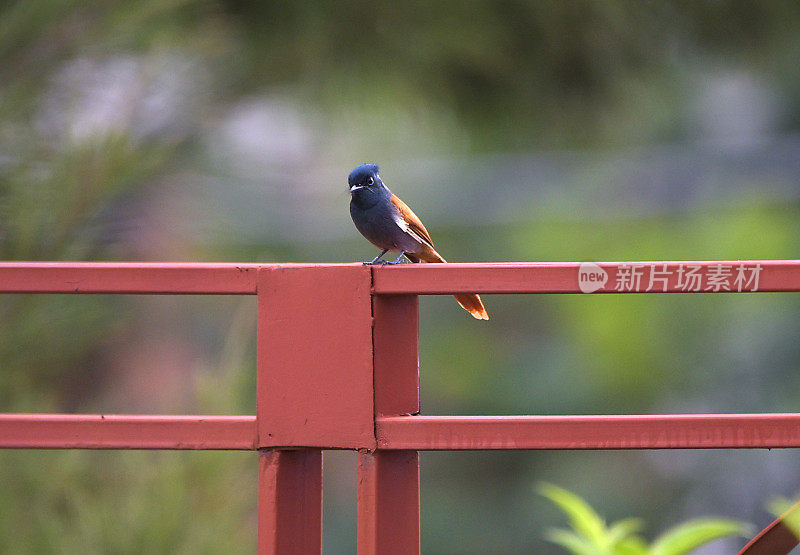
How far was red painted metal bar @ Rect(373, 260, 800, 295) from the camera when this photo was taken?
44.1 inches

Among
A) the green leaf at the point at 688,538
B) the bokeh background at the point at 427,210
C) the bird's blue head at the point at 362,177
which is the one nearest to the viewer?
the green leaf at the point at 688,538

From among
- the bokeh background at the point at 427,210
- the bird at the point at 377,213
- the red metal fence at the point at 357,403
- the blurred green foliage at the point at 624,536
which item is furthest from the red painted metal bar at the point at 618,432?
the bokeh background at the point at 427,210

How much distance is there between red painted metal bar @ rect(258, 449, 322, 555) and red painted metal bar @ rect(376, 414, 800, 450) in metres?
0.15

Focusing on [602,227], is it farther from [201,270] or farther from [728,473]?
[201,270]

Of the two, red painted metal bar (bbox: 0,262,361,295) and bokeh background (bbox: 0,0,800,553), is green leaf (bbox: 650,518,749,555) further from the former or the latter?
bokeh background (bbox: 0,0,800,553)

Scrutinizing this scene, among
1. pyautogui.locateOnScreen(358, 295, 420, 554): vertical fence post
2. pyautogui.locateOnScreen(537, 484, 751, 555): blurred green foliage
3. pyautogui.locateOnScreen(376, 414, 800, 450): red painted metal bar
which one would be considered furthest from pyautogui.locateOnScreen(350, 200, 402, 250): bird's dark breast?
pyautogui.locateOnScreen(537, 484, 751, 555): blurred green foliage

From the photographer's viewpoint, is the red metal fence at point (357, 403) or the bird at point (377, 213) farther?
the bird at point (377, 213)

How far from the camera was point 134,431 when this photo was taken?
118cm

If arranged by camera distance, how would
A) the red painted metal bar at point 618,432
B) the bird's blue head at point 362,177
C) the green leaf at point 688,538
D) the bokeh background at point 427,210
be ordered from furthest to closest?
the bokeh background at point 427,210 < the bird's blue head at point 362,177 < the red painted metal bar at point 618,432 < the green leaf at point 688,538

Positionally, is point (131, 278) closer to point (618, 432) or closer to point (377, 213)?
point (618, 432)

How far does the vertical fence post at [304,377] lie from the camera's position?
1.17 metres

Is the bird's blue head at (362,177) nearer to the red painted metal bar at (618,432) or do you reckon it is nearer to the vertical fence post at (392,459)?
the vertical fence post at (392,459)

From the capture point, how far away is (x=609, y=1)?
10.7ft

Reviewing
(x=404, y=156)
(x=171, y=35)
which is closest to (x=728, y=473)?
(x=404, y=156)
